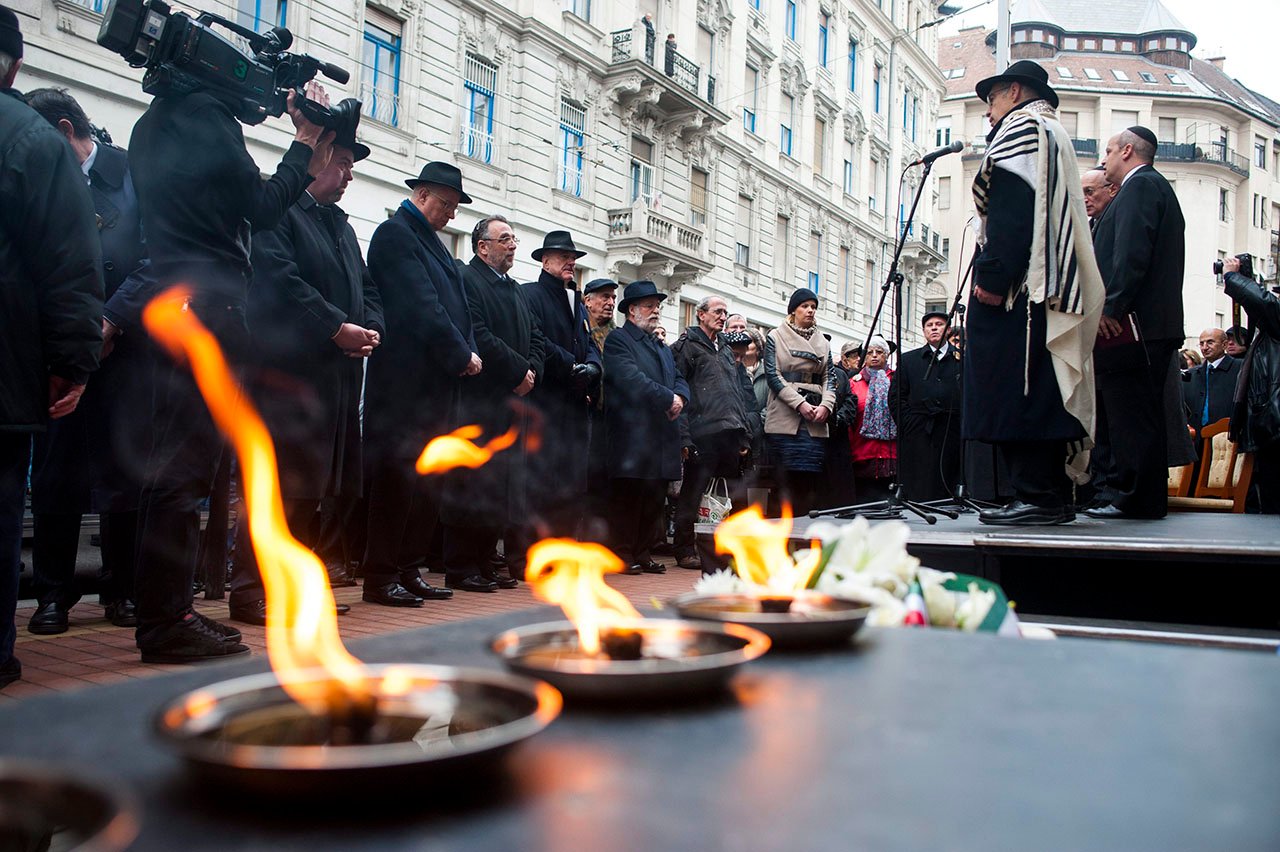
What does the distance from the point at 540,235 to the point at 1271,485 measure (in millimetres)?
14546

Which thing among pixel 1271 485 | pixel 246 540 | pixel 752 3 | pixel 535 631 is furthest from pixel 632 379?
pixel 752 3

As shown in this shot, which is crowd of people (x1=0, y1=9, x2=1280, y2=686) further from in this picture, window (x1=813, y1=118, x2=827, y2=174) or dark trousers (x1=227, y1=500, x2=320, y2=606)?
window (x1=813, y1=118, x2=827, y2=174)

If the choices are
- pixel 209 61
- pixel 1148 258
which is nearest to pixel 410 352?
pixel 209 61

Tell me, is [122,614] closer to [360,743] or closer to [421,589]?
[421,589]

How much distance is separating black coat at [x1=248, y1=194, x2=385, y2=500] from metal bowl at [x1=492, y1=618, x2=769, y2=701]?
3.51 m

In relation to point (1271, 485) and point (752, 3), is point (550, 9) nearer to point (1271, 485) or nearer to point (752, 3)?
point (752, 3)

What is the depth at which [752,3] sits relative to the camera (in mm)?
27156

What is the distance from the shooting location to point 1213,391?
35.0 ft

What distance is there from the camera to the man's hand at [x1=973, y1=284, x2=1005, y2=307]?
4.27 metres

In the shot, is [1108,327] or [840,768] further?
[1108,327]

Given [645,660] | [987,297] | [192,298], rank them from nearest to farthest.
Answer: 1. [645,660]
2. [192,298]
3. [987,297]

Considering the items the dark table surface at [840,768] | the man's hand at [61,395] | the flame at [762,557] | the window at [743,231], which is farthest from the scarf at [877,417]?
the window at [743,231]

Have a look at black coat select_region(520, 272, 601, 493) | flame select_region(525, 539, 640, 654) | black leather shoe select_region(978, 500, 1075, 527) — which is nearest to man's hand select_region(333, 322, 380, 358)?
black coat select_region(520, 272, 601, 493)

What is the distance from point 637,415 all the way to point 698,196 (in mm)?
18794
